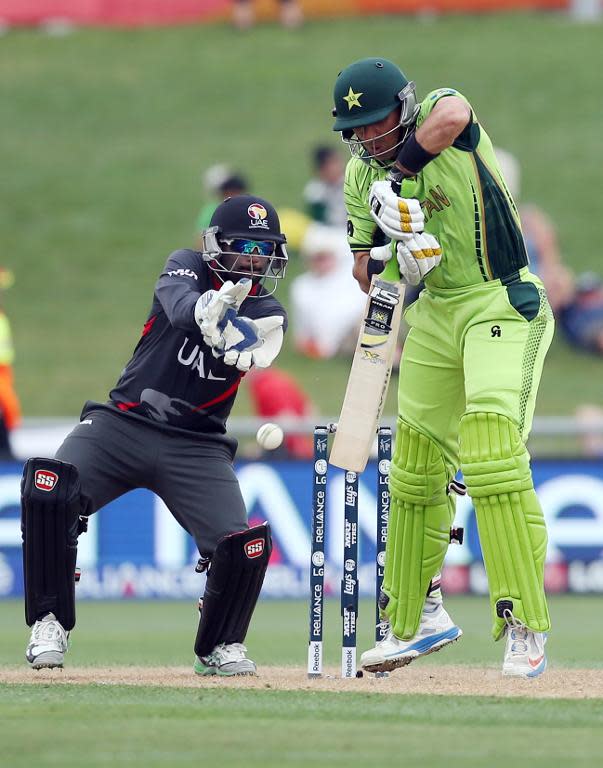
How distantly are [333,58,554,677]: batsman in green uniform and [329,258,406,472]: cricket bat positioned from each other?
0.13 m

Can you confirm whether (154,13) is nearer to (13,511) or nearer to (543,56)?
(543,56)

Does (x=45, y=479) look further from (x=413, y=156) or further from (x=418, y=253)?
(x=413, y=156)

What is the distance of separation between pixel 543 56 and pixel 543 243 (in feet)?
30.2

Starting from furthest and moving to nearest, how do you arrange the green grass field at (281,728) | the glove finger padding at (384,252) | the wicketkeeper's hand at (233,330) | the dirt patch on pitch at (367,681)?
the glove finger padding at (384,252) < the wicketkeeper's hand at (233,330) < the dirt patch on pitch at (367,681) < the green grass field at (281,728)

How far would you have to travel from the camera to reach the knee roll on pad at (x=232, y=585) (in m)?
6.43

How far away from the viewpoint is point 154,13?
86.5ft

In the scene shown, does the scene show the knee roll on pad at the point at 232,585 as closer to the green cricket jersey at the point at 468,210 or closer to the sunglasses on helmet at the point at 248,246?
the sunglasses on helmet at the point at 248,246

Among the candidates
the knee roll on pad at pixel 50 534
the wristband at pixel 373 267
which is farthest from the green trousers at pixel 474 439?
the knee roll on pad at pixel 50 534

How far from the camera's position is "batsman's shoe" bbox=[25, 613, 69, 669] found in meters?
6.39

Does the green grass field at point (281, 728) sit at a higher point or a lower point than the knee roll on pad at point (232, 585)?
lower

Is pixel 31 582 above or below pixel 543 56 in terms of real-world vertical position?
below

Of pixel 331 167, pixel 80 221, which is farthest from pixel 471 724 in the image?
pixel 80 221

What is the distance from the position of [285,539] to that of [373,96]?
6.12 meters

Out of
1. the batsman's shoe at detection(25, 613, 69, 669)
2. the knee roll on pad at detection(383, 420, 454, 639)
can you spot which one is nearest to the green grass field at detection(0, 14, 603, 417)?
the knee roll on pad at detection(383, 420, 454, 639)
